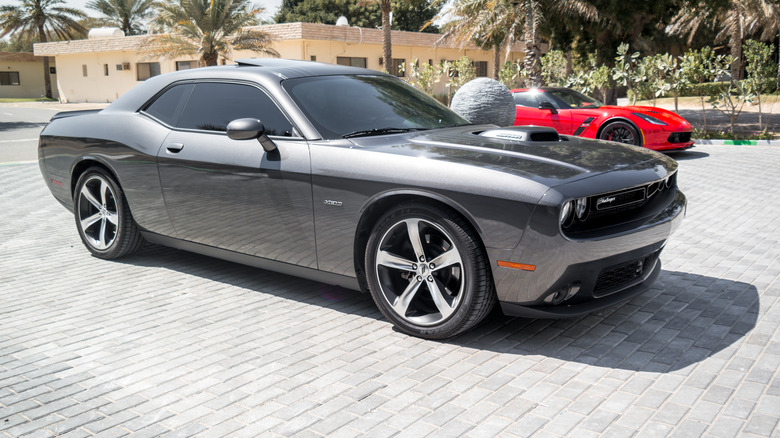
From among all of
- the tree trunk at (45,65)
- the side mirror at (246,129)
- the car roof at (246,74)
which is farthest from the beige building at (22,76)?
the side mirror at (246,129)

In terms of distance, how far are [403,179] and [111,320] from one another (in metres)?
2.16

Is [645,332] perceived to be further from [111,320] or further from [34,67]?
[34,67]

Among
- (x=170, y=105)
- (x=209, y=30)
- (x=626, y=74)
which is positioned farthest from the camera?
(x=209, y=30)

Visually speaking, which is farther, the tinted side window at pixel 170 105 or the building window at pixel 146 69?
the building window at pixel 146 69

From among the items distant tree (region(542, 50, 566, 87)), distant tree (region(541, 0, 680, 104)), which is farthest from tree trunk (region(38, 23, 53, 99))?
distant tree (region(542, 50, 566, 87))

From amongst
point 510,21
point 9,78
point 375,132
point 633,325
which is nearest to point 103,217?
point 375,132

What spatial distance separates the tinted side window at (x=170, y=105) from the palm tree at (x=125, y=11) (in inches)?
2120

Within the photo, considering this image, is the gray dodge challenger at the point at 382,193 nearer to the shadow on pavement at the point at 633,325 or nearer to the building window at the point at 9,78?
the shadow on pavement at the point at 633,325

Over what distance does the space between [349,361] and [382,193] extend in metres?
0.96

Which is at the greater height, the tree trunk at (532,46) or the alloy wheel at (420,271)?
the tree trunk at (532,46)

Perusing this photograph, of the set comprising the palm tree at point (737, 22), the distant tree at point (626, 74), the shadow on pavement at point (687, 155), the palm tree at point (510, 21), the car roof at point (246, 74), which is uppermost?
the palm tree at point (737, 22)

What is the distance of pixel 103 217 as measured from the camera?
18.8 ft

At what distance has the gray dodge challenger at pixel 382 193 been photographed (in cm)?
353

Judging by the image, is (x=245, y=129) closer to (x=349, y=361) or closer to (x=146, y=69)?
(x=349, y=361)
